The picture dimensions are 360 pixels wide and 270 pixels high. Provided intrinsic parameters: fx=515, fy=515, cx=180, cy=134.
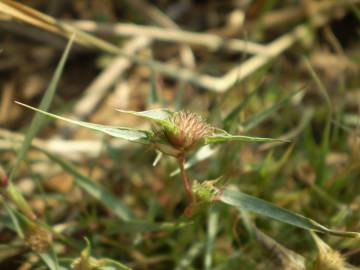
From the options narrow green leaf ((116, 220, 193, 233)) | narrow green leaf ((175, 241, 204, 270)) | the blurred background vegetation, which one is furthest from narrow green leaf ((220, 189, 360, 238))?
narrow green leaf ((175, 241, 204, 270))

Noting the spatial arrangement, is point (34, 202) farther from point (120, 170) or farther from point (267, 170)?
point (267, 170)

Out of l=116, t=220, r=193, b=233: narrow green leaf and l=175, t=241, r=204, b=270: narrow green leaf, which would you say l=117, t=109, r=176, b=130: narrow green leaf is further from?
l=175, t=241, r=204, b=270: narrow green leaf

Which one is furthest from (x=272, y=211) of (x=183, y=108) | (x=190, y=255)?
(x=183, y=108)

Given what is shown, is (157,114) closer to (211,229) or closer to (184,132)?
(184,132)

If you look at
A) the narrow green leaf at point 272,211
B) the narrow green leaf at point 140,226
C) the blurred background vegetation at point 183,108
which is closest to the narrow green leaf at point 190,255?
the blurred background vegetation at point 183,108

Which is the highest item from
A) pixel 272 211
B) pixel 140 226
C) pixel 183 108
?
pixel 183 108

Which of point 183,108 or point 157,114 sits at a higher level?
point 183,108
